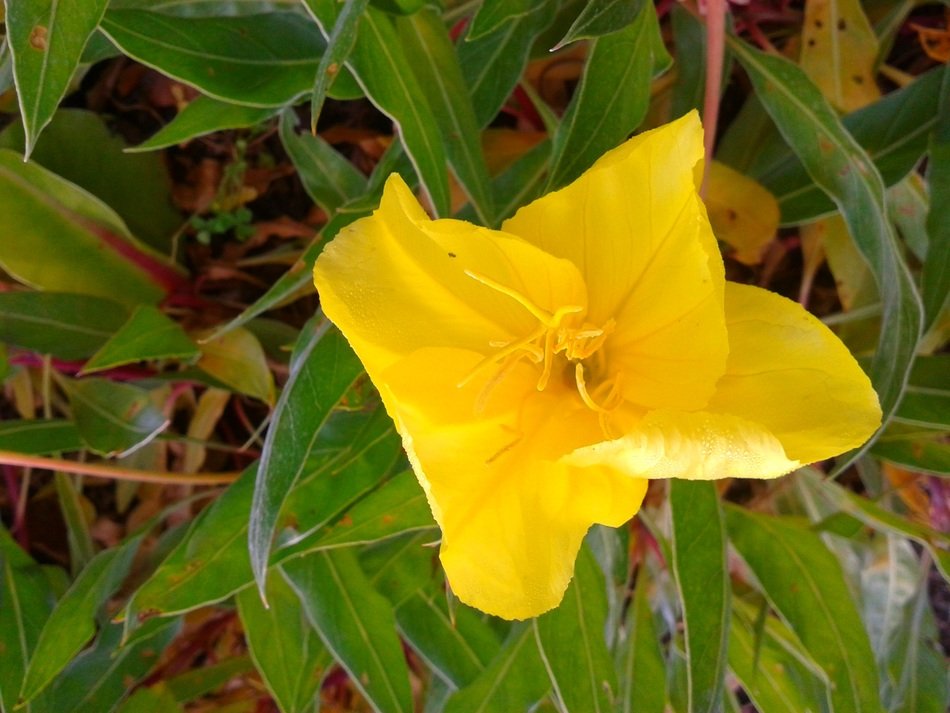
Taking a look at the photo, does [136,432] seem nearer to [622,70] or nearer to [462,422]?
[462,422]

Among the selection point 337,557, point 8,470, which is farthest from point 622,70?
point 8,470

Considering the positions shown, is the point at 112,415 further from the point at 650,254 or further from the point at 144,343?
the point at 650,254

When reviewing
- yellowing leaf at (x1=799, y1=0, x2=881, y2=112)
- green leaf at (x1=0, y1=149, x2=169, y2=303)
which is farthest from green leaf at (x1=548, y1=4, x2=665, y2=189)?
green leaf at (x1=0, y1=149, x2=169, y2=303)

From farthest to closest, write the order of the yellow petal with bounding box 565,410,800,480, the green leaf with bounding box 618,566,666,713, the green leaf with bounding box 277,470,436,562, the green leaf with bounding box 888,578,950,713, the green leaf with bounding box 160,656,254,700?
the green leaf with bounding box 160,656,254,700
the green leaf with bounding box 888,578,950,713
the green leaf with bounding box 618,566,666,713
the green leaf with bounding box 277,470,436,562
the yellow petal with bounding box 565,410,800,480

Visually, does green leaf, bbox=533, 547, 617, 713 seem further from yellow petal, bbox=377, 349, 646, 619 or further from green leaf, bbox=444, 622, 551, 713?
yellow petal, bbox=377, 349, 646, 619

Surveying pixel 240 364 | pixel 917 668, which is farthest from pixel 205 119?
pixel 917 668

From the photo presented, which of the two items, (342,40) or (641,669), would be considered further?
(641,669)
